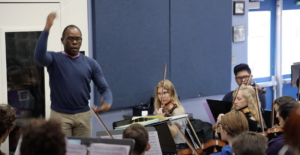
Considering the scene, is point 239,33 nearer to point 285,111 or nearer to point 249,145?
point 285,111

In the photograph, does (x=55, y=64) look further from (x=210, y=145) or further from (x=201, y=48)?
(x=201, y=48)

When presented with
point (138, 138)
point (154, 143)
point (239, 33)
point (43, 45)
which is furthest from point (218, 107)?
point (239, 33)

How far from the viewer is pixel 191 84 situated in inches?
197

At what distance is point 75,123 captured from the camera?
308 centimetres

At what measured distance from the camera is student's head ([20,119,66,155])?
4.52ft

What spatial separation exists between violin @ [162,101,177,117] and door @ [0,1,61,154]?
1.13m

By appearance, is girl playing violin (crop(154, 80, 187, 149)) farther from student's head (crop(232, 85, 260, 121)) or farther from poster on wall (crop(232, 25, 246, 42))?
poster on wall (crop(232, 25, 246, 42))

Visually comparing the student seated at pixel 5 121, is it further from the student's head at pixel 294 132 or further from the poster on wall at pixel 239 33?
the poster on wall at pixel 239 33

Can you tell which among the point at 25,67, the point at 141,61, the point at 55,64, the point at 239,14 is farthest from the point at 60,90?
the point at 239,14

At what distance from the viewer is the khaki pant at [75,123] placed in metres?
3.05

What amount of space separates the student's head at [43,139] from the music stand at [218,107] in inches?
96.9

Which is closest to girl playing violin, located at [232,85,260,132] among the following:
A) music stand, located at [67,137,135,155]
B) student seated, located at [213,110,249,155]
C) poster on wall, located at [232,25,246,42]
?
student seated, located at [213,110,249,155]

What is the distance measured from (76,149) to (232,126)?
1.21m

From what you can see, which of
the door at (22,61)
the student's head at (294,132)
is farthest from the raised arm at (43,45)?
the student's head at (294,132)
